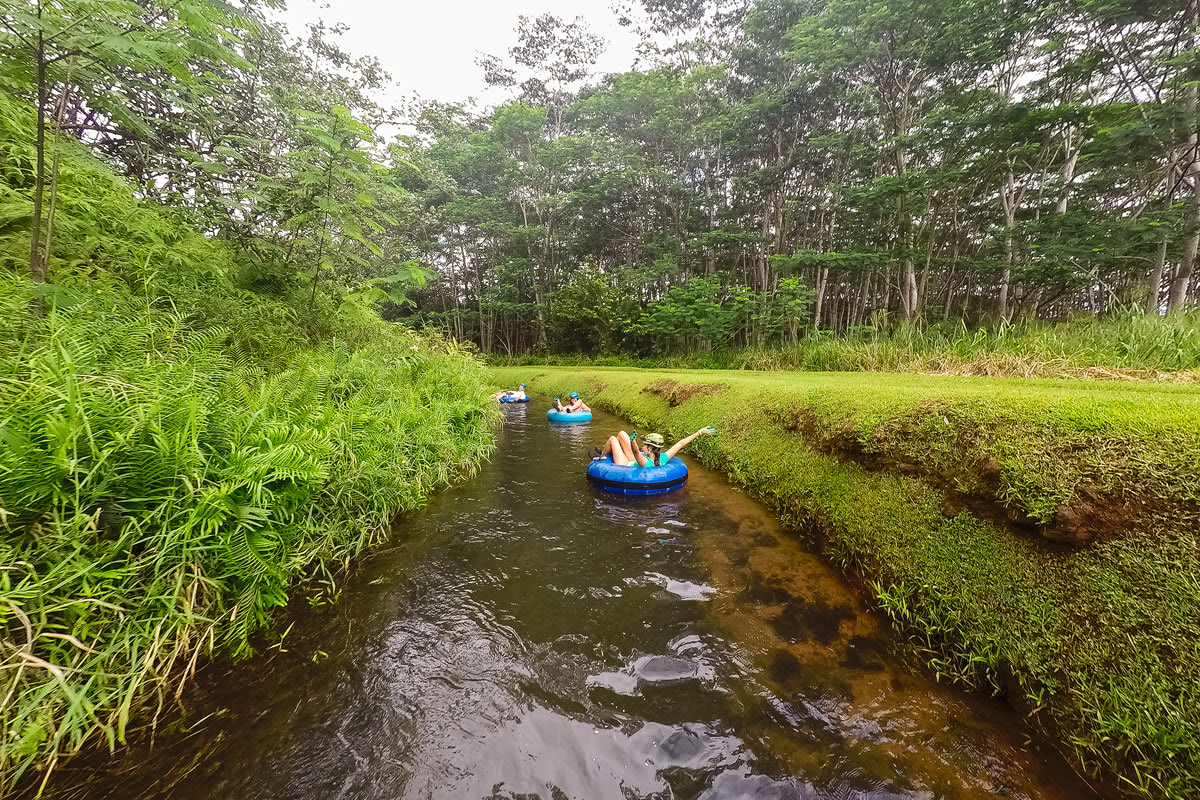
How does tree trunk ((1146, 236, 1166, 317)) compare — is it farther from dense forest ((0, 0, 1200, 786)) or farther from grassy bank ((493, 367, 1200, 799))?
grassy bank ((493, 367, 1200, 799))

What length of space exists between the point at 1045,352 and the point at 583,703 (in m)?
9.17

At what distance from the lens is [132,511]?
7.16 feet

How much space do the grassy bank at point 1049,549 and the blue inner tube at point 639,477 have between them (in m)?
1.77

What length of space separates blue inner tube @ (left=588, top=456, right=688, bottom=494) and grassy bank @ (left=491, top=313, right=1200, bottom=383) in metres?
5.83

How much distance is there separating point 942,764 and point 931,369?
8.26 m

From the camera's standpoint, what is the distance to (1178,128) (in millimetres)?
8484

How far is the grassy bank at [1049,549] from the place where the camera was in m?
1.75

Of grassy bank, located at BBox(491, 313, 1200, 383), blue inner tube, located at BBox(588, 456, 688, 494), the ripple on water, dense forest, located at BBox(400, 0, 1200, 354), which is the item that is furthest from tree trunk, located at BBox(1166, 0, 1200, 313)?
the ripple on water

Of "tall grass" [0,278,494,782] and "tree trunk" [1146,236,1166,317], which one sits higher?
"tree trunk" [1146,236,1166,317]

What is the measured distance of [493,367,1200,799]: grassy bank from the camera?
1750mm

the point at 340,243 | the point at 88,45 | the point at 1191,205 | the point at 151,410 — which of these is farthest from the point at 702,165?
the point at 151,410

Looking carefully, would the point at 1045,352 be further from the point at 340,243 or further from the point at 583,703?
the point at 340,243

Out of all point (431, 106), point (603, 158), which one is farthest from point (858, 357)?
point (431, 106)

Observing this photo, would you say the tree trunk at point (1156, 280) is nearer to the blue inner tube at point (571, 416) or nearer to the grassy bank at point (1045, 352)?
the grassy bank at point (1045, 352)
